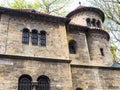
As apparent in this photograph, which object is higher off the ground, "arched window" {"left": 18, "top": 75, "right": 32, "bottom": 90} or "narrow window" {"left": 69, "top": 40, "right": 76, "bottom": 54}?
"narrow window" {"left": 69, "top": 40, "right": 76, "bottom": 54}

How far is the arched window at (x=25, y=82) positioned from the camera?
12.4m

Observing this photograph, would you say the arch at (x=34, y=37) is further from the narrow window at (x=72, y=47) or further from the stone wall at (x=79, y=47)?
the narrow window at (x=72, y=47)

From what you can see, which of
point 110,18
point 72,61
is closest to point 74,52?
point 72,61

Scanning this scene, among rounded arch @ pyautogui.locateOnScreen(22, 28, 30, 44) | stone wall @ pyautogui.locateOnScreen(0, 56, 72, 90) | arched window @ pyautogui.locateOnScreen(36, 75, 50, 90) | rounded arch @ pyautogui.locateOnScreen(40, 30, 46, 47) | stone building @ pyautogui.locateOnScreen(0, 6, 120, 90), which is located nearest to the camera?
stone wall @ pyautogui.locateOnScreen(0, 56, 72, 90)

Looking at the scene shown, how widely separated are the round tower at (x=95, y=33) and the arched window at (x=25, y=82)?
5.72 meters

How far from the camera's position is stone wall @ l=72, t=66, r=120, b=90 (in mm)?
14711

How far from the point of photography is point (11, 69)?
12359 mm

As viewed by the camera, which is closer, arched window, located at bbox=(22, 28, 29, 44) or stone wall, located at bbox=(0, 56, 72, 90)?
stone wall, located at bbox=(0, 56, 72, 90)

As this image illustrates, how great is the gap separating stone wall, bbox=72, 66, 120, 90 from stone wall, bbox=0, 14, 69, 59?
1.87 metres

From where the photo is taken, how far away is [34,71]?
42.3 ft

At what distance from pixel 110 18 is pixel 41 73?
1053 cm

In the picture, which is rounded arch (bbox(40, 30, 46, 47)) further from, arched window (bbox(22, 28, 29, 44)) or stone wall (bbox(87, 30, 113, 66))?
stone wall (bbox(87, 30, 113, 66))

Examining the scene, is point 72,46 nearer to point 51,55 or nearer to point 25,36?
point 51,55

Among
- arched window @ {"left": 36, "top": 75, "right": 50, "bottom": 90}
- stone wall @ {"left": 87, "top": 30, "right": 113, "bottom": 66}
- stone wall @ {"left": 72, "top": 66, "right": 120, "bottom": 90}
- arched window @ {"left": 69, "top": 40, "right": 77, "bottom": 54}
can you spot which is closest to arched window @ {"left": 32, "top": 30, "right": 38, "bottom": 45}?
arched window @ {"left": 36, "top": 75, "right": 50, "bottom": 90}
